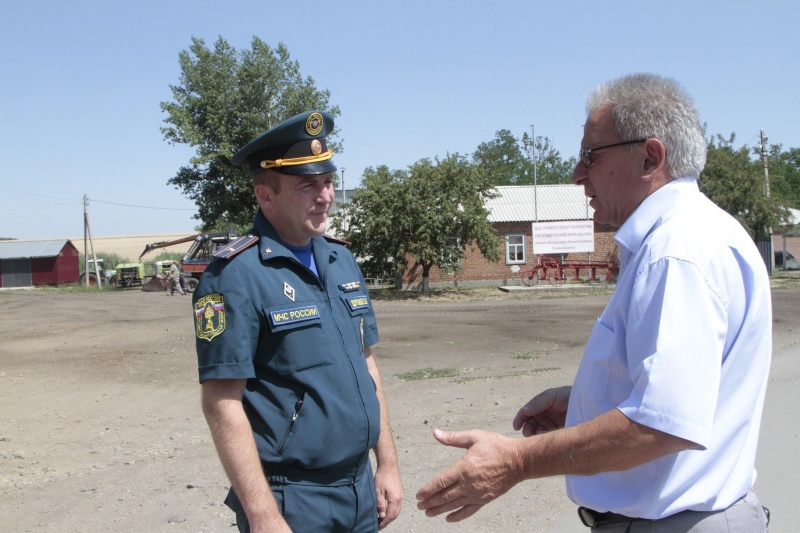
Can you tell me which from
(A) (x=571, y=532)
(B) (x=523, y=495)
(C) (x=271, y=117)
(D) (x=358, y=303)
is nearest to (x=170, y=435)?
(B) (x=523, y=495)

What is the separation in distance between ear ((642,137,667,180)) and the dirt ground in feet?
10.0

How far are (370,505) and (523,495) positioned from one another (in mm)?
2570

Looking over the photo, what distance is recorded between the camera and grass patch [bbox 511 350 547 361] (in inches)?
471

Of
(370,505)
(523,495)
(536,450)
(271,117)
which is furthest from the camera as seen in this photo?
(271,117)

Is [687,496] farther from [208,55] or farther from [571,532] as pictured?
[208,55]

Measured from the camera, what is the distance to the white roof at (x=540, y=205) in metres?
38.7

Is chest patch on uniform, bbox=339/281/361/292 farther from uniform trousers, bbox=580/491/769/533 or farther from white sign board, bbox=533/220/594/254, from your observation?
white sign board, bbox=533/220/594/254

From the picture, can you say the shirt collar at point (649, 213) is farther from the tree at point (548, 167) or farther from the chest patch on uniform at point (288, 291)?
the tree at point (548, 167)

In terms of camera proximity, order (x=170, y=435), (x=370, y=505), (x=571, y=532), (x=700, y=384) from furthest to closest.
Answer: (x=170, y=435) < (x=571, y=532) < (x=370, y=505) < (x=700, y=384)

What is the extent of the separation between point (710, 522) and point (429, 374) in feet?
28.4

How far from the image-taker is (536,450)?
1.85 m

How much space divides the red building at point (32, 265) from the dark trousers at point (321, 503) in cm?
6269

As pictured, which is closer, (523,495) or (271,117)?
(523,495)

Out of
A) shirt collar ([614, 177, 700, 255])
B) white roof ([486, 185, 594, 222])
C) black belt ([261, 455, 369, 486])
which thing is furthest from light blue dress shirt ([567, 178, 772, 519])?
white roof ([486, 185, 594, 222])
